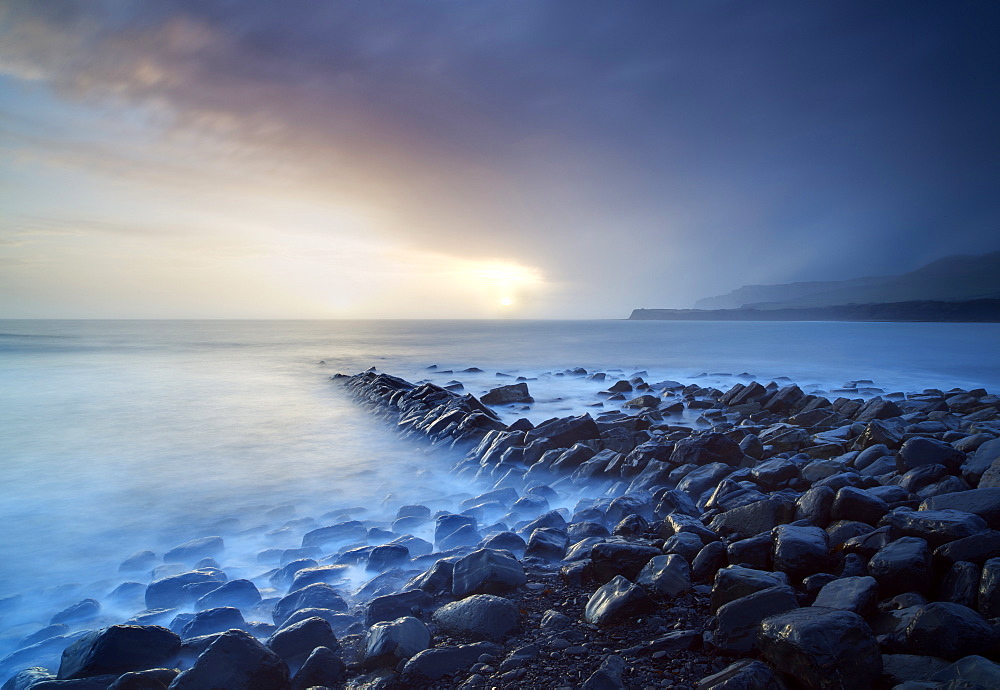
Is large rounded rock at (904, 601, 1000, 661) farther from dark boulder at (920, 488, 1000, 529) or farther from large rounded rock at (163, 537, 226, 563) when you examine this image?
large rounded rock at (163, 537, 226, 563)

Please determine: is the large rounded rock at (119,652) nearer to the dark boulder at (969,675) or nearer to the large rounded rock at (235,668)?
the large rounded rock at (235,668)

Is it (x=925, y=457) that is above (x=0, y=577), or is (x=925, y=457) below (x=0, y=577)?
above

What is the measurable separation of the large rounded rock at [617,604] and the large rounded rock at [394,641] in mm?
1153

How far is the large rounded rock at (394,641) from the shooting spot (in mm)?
3270

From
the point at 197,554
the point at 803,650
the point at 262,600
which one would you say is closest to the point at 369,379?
the point at 197,554

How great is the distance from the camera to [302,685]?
10.2ft

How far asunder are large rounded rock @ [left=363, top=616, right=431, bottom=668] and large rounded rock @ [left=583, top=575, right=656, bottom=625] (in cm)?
115

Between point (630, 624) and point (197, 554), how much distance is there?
498 cm

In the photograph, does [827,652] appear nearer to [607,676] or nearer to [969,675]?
[969,675]

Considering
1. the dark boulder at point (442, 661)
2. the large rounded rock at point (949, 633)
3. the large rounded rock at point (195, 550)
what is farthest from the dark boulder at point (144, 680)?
the large rounded rock at point (949, 633)

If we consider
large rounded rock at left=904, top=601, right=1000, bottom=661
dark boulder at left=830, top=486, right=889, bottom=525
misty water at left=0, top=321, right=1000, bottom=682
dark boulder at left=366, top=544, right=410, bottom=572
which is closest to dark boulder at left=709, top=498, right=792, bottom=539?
dark boulder at left=830, top=486, right=889, bottom=525

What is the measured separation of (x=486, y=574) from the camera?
4.08 m

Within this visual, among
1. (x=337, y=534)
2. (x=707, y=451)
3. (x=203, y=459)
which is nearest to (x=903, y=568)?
(x=707, y=451)

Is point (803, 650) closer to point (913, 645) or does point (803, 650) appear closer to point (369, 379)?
point (913, 645)
